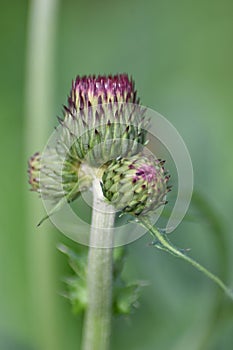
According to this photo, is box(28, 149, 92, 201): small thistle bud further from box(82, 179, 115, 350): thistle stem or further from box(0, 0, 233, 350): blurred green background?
box(0, 0, 233, 350): blurred green background

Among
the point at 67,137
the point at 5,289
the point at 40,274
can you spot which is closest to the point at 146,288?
the point at 40,274

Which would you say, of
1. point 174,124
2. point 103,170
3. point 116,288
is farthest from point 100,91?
point 174,124

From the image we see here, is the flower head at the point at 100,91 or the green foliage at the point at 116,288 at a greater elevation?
the flower head at the point at 100,91

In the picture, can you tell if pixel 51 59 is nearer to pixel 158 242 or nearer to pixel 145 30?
pixel 145 30

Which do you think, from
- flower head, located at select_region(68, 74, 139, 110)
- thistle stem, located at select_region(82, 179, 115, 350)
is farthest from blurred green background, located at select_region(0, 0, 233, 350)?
flower head, located at select_region(68, 74, 139, 110)

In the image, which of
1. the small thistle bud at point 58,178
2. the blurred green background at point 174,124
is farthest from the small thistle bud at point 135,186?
the blurred green background at point 174,124

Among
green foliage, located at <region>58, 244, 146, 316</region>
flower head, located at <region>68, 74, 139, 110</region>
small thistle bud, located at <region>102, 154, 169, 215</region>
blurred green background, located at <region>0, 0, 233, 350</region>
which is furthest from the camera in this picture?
blurred green background, located at <region>0, 0, 233, 350</region>

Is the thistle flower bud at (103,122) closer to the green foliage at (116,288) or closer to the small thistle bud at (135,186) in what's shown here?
the small thistle bud at (135,186)
